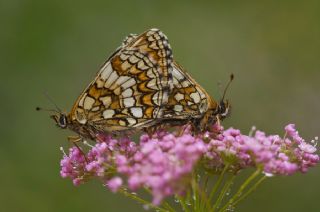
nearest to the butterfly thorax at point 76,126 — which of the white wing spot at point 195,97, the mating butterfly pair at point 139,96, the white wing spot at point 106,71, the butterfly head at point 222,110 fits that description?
the mating butterfly pair at point 139,96

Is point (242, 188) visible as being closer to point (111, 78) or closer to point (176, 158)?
point (176, 158)

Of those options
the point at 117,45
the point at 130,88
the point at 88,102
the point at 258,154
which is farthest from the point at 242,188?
the point at 117,45

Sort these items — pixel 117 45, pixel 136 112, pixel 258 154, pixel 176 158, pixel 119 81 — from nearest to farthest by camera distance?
pixel 176 158 < pixel 258 154 < pixel 136 112 < pixel 119 81 < pixel 117 45

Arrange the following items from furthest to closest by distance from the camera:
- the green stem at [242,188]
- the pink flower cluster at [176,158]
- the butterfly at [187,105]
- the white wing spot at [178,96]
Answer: the white wing spot at [178,96], the butterfly at [187,105], the green stem at [242,188], the pink flower cluster at [176,158]

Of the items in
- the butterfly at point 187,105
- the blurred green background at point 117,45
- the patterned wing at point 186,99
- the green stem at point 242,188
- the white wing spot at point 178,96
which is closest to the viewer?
the green stem at point 242,188

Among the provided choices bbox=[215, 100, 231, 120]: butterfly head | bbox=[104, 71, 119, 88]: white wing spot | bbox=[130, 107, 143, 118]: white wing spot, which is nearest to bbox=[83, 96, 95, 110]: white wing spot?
bbox=[104, 71, 119, 88]: white wing spot

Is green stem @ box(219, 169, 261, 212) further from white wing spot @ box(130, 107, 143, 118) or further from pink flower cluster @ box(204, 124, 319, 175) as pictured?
white wing spot @ box(130, 107, 143, 118)

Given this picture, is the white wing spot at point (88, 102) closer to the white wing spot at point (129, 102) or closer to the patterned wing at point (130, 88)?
the patterned wing at point (130, 88)
